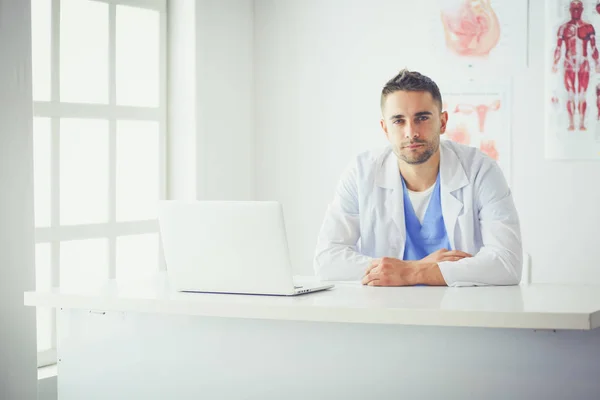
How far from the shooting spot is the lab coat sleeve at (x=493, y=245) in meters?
2.41

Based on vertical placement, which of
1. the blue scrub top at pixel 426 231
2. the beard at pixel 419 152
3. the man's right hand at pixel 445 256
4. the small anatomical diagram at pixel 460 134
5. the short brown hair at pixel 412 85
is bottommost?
the man's right hand at pixel 445 256

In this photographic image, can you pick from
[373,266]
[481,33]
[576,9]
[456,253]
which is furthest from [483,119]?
[373,266]

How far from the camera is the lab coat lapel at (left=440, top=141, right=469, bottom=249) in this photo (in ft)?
8.96

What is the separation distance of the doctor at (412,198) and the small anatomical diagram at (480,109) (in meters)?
1.11

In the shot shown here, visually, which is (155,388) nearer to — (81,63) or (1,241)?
(1,241)

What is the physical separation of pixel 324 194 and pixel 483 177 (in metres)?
1.65

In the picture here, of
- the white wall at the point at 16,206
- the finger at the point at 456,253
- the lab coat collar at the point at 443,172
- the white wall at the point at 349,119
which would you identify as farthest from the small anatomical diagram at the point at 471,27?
the white wall at the point at 16,206

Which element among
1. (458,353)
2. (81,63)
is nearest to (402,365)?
(458,353)

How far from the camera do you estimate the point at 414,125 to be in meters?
2.78

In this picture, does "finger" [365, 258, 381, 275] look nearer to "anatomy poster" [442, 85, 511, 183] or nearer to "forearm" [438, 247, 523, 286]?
"forearm" [438, 247, 523, 286]

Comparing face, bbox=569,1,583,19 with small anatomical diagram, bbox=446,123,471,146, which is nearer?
face, bbox=569,1,583,19

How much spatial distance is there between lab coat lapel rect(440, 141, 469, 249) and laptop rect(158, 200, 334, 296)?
62 cm

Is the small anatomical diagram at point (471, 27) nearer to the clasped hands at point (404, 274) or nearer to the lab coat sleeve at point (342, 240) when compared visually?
the lab coat sleeve at point (342, 240)

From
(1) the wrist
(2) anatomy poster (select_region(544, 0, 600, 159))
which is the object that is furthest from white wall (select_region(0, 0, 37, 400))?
(2) anatomy poster (select_region(544, 0, 600, 159))
